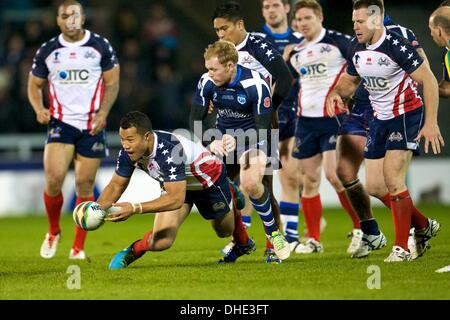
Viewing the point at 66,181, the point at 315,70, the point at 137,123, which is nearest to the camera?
the point at 137,123

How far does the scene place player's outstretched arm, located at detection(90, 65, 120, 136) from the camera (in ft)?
33.8

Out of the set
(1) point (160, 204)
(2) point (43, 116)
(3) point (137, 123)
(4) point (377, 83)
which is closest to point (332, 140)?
(4) point (377, 83)

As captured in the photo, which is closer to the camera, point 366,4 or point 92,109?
point 366,4

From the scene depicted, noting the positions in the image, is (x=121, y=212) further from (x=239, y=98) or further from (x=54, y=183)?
(x=54, y=183)

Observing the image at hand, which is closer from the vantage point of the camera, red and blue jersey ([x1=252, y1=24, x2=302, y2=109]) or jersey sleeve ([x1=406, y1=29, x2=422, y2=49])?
jersey sleeve ([x1=406, y1=29, x2=422, y2=49])

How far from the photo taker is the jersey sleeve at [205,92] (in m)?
8.91

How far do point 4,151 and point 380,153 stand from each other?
10.5 m

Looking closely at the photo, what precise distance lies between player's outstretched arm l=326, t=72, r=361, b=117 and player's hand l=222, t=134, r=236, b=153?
1.03 metres

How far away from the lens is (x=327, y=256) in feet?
31.1

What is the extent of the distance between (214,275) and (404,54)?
243 cm

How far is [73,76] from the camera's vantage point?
34.0 feet

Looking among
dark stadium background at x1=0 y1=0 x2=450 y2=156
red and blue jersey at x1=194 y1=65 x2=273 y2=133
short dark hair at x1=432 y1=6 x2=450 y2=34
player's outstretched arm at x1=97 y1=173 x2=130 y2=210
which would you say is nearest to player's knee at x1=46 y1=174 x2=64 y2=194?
red and blue jersey at x1=194 y1=65 x2=273 y2=133

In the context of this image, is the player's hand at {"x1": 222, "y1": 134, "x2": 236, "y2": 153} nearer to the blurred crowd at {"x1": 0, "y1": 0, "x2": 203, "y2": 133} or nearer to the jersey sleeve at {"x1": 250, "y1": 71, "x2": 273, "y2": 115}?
the jersey sleeve at {"x1": 250, "y1": 71, "x2": 273, "y2": 115}

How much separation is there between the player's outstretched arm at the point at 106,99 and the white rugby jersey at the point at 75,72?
0.22 feet
